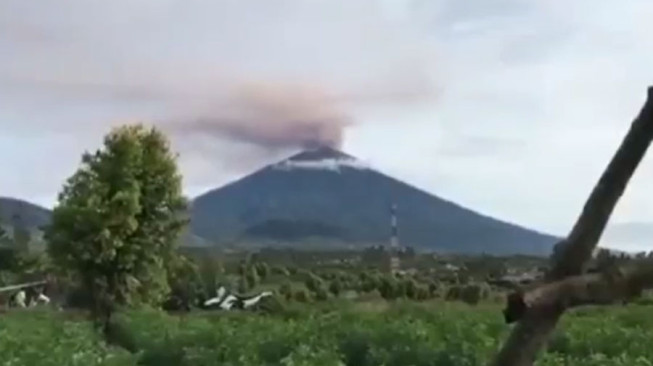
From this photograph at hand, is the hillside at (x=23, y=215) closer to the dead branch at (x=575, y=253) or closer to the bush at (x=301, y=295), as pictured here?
the bush at (x=301, y=295)

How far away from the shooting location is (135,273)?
30.1 metres

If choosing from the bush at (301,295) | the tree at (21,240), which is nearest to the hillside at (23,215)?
the tree at (21,240)

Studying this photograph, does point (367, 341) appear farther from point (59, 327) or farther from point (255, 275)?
point (255, 275)

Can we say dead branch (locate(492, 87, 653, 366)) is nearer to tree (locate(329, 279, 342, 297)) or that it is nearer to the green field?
the green field

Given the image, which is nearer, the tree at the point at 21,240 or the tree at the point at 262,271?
the tree at the point at 262,271

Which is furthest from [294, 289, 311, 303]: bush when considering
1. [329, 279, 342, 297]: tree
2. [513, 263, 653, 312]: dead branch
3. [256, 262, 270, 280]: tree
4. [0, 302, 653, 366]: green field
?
[513, 263, 653, 312]: dead branch

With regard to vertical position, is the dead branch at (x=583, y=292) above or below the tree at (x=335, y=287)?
below

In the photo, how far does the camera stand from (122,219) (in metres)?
28.9

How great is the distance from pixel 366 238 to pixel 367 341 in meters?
125

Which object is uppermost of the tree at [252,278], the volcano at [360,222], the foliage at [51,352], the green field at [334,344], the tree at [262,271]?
the volcano at [360,222]

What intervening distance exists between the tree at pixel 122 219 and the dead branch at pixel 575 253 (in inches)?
1102

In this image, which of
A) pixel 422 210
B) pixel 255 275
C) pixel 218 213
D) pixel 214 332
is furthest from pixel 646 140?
pixel 218 213

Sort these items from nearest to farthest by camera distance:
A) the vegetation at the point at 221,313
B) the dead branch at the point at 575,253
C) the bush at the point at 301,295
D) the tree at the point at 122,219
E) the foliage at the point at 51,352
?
the dead branch at the point at 575,253 < the vegetation at the point at 221,313 < the foliage at the point at 51,352 < the tree at the point at 122,219 < the bush at the point at 301,295

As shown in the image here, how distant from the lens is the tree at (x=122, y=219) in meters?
28.9
